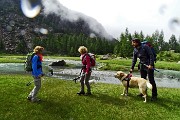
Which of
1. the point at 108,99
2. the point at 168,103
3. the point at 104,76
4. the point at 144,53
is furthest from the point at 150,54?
the point at 104,76

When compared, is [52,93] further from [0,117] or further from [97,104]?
[0,117]

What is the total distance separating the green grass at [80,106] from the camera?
17.0 meters

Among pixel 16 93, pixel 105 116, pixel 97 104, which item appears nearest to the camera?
pixel 105 116

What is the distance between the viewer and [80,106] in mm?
18391

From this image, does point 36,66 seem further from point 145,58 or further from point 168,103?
point 168,103

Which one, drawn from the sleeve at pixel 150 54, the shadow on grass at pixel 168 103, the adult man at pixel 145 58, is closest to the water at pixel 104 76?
the shadow on grass at pixel 168 103

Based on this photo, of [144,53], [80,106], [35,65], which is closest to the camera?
[35,65]

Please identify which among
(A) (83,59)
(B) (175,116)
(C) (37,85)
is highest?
(A) (83,59)

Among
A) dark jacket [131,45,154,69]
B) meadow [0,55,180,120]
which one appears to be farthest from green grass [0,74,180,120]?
dark jacket [131,45,154,69]

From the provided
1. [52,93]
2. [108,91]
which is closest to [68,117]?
[52,93]

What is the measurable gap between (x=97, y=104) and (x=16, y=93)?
5931mm

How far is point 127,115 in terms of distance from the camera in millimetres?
17609

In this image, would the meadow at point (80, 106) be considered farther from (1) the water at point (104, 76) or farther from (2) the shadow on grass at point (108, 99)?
(1) the water at point (104, 76)

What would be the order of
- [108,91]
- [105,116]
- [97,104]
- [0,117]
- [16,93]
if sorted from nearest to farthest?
[0,117] < [105,116] < [97,104] < [16,93] < [108,91]
